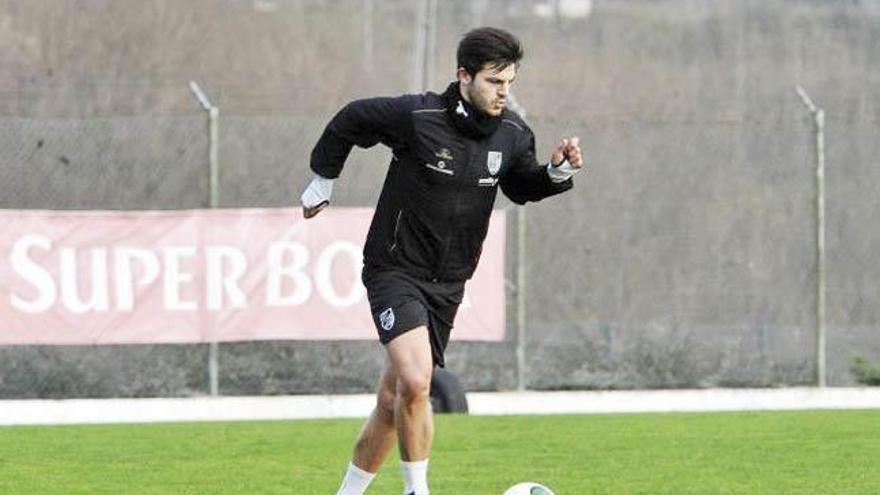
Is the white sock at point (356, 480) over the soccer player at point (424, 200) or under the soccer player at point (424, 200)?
under

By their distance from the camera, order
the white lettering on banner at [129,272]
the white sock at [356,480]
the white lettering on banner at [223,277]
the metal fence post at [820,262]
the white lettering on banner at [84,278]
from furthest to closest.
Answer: the metal fence post at [820,262] < the white lettering on banner at [223,277] < the white lettering on banner at [129,272] < the white lettering on banner at [84,278] < the white sock at [356,480]

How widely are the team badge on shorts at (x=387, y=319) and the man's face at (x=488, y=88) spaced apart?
0.89 meters

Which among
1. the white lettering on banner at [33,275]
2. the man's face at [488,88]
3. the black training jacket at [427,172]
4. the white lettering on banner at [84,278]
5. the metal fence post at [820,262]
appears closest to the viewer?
the man's face at [488,88]

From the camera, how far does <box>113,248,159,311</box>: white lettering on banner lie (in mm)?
15805

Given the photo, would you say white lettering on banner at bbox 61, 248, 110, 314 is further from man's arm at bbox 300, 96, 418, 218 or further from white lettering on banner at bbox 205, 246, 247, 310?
man's arm at bbox 300, 96, 418, 218

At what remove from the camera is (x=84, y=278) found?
15711 mm

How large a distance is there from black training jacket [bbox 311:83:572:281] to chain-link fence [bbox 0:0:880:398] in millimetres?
8296

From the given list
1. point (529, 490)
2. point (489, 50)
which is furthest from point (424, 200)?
point (529, 490)

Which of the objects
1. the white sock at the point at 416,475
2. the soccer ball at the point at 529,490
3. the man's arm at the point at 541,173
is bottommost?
the soccer ball at the point at 529,490

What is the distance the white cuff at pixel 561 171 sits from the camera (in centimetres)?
841

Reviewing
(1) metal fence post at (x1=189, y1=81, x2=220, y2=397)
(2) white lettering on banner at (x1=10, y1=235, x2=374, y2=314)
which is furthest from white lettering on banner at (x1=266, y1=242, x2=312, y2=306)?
(1) metal fence post at (x1=189, y1=81, x2=220, y2=397)

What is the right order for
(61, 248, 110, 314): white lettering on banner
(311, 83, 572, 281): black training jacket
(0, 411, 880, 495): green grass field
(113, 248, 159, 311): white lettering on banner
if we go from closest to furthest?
(311, 83, 572, 281): black training jacket < (0, 411, 880, 495): green grass field < (61, 248, 110, 314): white lettering on banner < (113, 248, 159, 311): white lettering on banner

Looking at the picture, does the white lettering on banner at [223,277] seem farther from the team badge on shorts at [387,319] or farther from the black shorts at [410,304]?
the team badge on shorts at [387,319]

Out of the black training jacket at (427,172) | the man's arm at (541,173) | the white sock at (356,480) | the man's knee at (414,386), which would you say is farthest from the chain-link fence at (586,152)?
the man's knee at (414,386)
